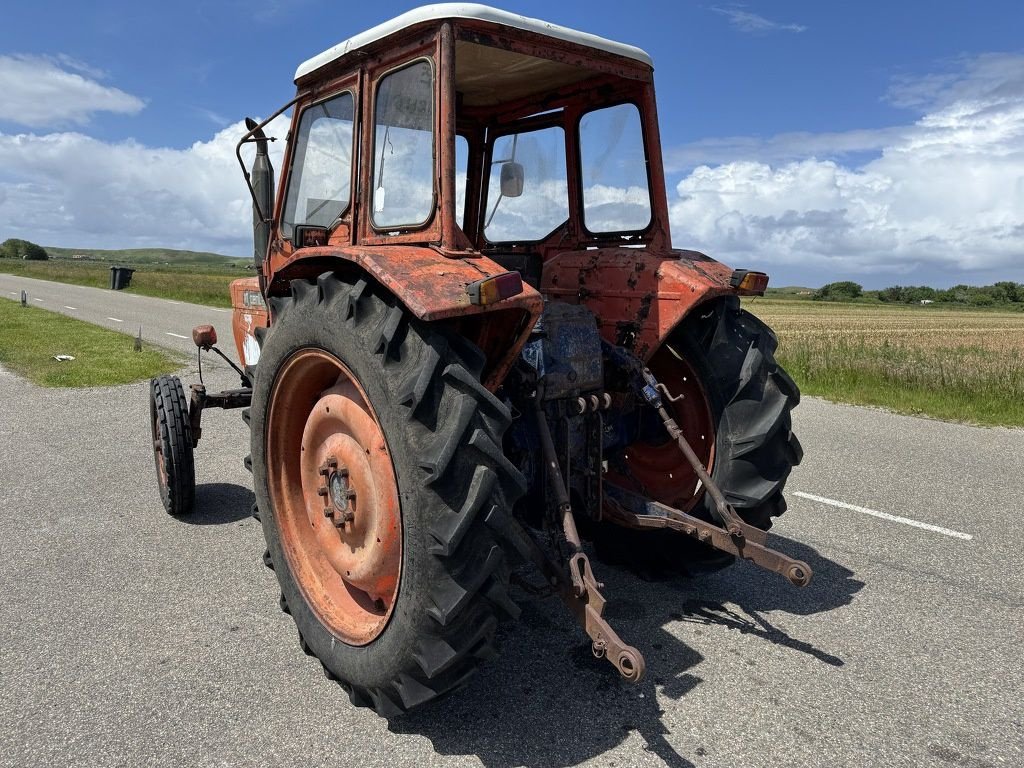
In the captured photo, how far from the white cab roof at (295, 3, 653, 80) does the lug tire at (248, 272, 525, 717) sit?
3.54 ft

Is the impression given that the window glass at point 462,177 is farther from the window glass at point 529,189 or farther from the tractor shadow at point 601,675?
the tractor shadow at point 601,675

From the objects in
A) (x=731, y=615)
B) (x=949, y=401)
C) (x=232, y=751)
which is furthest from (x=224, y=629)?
(x=949, y=401)

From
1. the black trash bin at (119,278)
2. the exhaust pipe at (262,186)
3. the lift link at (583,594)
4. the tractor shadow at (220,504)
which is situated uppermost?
the exhaust pipe at (262,186)

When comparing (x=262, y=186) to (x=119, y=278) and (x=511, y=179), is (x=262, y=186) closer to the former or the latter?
(x=511, y=179)

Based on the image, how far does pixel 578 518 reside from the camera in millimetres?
3869

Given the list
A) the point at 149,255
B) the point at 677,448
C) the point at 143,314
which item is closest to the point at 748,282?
the point at 677,448

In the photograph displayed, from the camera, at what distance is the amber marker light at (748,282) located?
131 inches

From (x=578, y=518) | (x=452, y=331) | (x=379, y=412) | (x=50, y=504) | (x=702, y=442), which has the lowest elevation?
(x=50, y=504)

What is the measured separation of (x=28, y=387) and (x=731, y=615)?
9.21 metres

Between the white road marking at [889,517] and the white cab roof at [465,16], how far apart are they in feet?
11.0

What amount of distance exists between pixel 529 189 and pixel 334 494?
87.5 inches

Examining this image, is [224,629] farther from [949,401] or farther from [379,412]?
[949,401]

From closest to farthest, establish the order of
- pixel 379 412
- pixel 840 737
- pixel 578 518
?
pixel 379 412 < pixel 840 737 < pixel 578 518

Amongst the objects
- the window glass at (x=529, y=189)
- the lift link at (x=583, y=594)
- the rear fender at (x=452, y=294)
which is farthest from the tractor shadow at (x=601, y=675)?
the window glass at (x=529, y=189)
